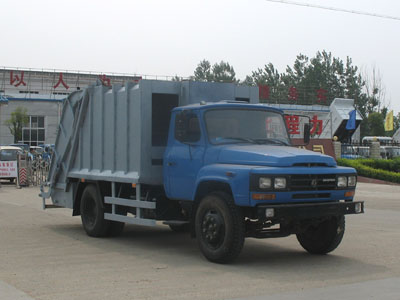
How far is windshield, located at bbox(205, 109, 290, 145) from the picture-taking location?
9859 millimetres

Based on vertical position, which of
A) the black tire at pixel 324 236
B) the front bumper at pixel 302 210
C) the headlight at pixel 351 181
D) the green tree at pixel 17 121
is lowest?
the black tire at pixel 324 236

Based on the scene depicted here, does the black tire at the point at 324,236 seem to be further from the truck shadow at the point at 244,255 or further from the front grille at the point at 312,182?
the front grille at the point at 312,182

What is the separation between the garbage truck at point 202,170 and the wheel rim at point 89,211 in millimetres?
21

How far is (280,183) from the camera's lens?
28.7ft

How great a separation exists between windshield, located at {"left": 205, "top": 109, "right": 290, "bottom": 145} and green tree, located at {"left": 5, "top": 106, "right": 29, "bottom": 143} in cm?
5328

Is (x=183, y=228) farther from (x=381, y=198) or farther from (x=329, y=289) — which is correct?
(x=381, y=198)

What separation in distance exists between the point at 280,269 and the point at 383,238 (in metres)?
4.12

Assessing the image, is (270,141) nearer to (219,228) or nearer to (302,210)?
(302,210)

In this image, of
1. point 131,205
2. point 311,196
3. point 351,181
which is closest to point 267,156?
point 311,196

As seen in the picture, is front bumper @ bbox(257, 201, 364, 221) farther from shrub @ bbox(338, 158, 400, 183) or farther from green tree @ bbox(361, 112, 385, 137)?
green tree @ bbox(361, 112, 385, 137)

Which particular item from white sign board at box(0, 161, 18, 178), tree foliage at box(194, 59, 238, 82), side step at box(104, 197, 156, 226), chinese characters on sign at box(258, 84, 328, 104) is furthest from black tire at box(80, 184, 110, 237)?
tree foliage at box(194, 59, 238, 82)

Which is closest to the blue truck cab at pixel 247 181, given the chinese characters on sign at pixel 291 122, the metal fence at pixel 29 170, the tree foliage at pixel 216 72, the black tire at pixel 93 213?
the chinese characters on sign at pixel 291 122

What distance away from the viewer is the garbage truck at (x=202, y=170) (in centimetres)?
891

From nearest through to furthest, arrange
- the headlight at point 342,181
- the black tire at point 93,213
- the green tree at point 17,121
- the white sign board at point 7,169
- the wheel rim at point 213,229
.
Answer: the wheel rim at point 213,229
the headlight at point 342,181
the black tire at point 93,213
the white sign board at point 7,169
the green tree at point 17,121
